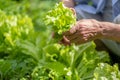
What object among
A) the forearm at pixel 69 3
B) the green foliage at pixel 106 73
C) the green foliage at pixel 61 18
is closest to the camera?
the green foliage at pixel 106 73

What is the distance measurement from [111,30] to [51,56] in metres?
0.47

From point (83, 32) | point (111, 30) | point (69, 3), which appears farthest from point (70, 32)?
point (69, 3)

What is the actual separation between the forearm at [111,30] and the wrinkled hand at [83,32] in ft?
0.11

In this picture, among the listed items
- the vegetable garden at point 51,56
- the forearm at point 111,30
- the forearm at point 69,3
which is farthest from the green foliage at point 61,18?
the forearm at point 69,3

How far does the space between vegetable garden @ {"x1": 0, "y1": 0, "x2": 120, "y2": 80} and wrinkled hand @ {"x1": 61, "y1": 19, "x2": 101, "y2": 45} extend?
6 centimetres

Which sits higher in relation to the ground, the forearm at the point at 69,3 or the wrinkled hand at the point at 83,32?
the forearm at the point at 69,3

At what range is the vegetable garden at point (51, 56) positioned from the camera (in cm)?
278

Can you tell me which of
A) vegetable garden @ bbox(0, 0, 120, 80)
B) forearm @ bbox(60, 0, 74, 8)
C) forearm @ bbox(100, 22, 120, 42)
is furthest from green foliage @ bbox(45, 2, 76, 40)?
forearm @ bbox(60, 0, 74, 8)

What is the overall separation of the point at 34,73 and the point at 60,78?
0.20m

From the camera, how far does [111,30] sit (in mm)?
2865

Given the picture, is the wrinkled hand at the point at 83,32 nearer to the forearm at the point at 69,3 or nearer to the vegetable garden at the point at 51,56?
the vegetable garden at the point at 51,56

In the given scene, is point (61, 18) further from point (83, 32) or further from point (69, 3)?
point (69, 3)

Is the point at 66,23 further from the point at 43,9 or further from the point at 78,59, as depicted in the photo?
the point at 43,9

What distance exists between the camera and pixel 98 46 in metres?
3.37
